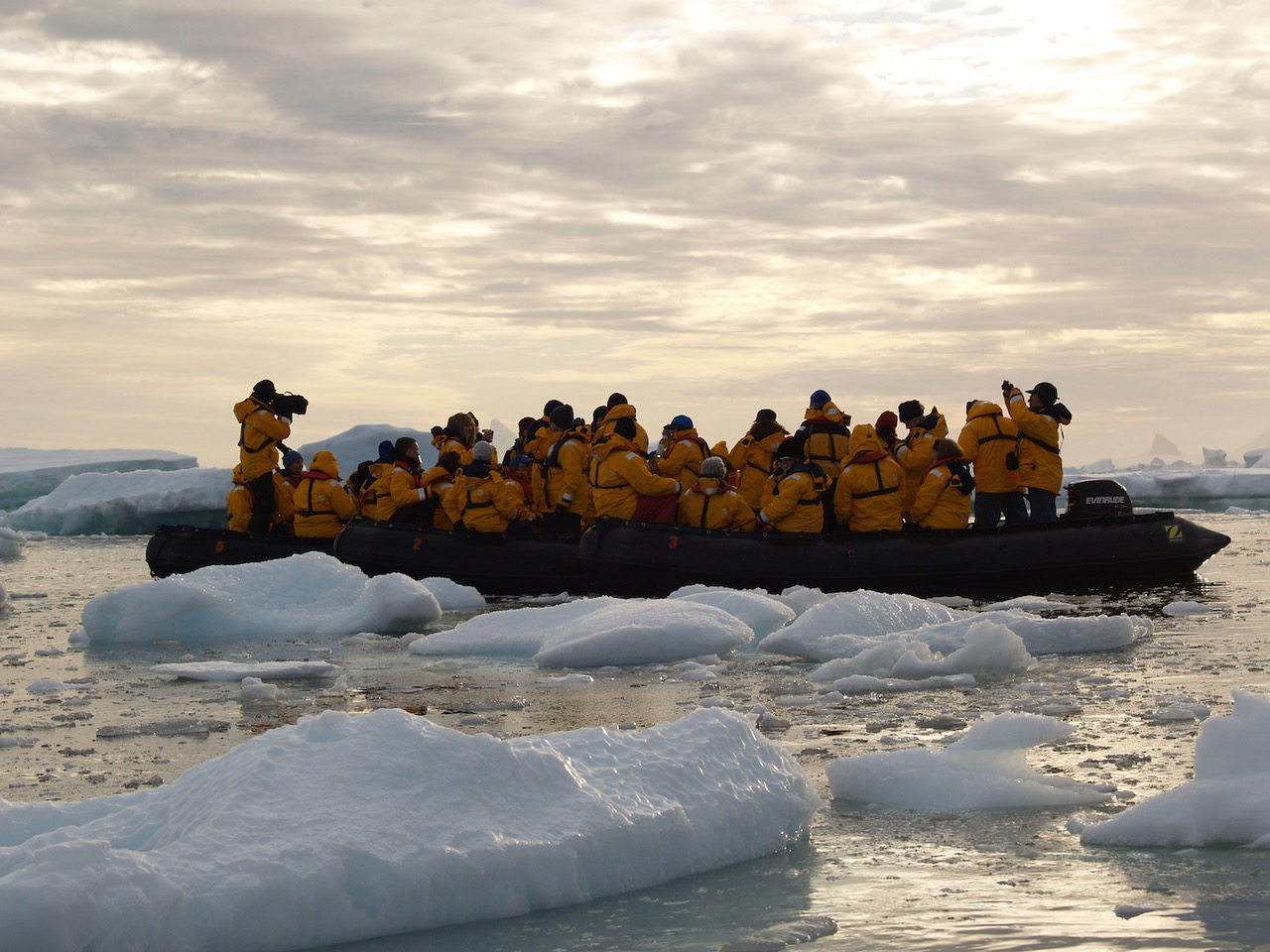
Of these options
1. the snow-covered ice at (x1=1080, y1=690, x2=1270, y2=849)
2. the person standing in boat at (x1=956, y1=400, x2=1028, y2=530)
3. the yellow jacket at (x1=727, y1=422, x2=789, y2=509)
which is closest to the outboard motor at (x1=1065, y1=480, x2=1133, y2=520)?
the person standing in boat at (x1=956, y1=400, x2=1028, y2=530)

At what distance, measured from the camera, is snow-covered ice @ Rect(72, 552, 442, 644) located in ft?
32.1

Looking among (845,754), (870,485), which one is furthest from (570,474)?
(845,754)

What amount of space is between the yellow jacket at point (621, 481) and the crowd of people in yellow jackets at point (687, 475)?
14 millimetres

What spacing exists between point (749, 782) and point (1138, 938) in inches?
52.1

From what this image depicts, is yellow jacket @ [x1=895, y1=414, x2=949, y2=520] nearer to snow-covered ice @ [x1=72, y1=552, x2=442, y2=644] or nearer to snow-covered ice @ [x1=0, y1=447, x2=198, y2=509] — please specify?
snow-covered ice @ [x1=72, y1=552, x2=442, y2=644]

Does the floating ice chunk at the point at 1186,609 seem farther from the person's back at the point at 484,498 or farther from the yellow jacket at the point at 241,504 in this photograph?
the yellow jacket at the point at 241,504

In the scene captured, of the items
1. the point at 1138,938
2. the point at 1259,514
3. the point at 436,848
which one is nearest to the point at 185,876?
the point at 436,848

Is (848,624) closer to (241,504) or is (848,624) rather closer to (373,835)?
(373,835)

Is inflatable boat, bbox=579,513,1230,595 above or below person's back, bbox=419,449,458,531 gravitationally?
below

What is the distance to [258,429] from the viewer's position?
13352 mm

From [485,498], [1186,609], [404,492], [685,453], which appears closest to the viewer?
[1186,609]

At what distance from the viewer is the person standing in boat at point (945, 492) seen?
11406mm

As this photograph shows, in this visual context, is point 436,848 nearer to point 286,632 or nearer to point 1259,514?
point 286,632

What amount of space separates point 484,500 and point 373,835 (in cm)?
949
